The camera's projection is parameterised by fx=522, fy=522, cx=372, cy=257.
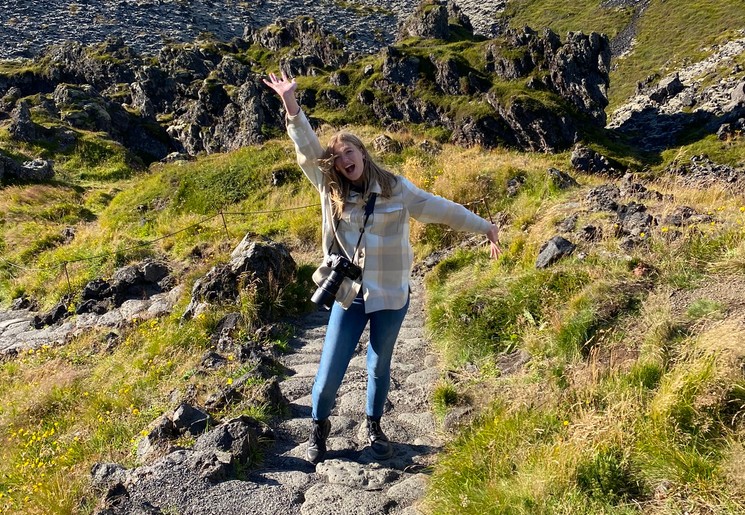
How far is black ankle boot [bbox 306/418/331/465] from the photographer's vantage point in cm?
413

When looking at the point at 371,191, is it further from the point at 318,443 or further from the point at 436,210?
the point at 318,443

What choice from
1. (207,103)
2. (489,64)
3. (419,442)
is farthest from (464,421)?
(489,64)

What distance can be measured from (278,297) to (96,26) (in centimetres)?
9734

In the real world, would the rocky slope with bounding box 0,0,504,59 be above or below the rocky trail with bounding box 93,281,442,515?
above

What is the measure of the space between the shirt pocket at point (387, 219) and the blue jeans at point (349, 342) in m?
0.50

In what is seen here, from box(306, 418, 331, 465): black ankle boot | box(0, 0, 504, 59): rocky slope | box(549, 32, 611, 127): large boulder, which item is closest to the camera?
box(306, 418, 331, 465): black ankle boot

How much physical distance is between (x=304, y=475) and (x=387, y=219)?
2.06 metres

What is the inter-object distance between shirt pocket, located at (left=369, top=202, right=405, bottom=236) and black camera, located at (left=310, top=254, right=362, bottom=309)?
0.99 ft

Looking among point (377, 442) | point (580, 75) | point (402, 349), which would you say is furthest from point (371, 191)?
point (580, 75)

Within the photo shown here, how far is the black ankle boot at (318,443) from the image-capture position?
4133 millimetres

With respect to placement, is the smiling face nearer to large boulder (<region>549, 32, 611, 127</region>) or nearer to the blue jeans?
the blue jeans

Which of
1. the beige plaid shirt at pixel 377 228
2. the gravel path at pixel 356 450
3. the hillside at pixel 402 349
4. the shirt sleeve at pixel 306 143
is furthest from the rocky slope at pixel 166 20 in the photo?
A: the beige plaid shirt at pixel 377 228

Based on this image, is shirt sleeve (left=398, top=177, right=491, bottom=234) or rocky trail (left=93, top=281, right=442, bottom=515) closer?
rocky trail (left=93, top=281, right=442, bottom=515)

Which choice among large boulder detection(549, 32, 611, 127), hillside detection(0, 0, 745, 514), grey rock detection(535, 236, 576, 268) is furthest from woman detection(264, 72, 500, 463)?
large boulder detection(549, 32, 611, 127)
